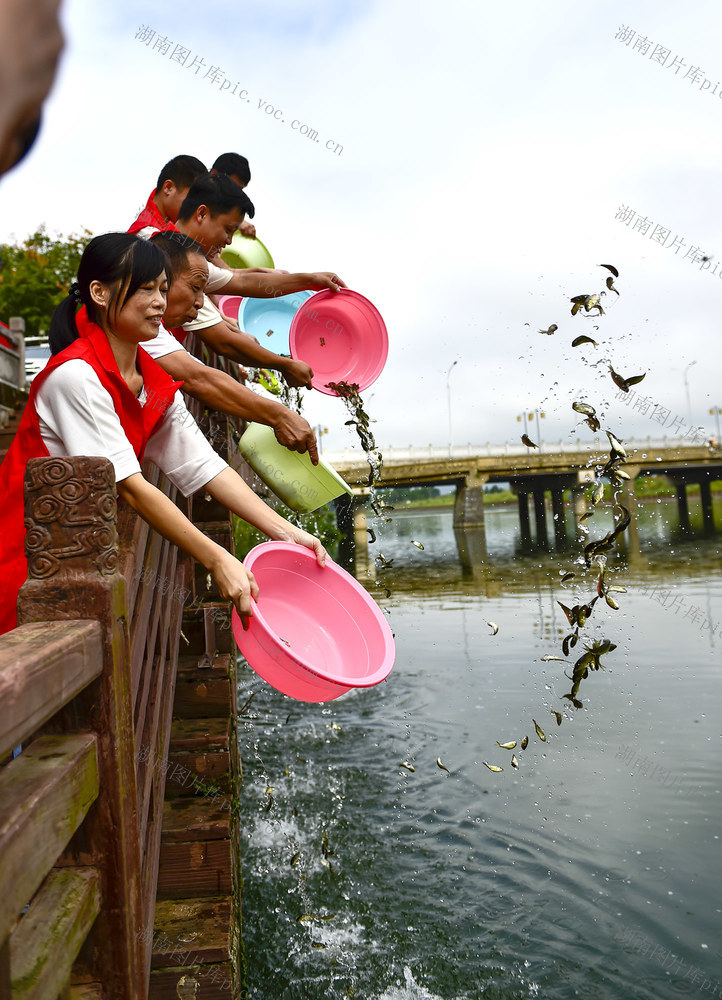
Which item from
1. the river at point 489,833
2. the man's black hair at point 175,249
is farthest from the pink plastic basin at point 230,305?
the river at point 489,833

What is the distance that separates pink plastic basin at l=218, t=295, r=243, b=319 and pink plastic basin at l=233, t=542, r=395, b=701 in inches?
87.5

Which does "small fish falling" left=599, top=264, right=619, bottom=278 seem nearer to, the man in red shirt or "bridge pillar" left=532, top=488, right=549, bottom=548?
the man in red shirt

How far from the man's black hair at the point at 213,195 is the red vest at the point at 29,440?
4.39 ft

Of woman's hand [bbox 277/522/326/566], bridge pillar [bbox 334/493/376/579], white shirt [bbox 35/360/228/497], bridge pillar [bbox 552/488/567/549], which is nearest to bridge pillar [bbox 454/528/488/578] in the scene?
bridge pillar [bbox 334/493/376/579]

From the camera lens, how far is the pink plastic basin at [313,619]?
2777mm

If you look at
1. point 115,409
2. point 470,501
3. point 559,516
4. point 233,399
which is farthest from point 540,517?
point 115,409

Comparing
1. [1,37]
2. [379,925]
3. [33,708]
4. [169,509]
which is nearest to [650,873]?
[379,925]

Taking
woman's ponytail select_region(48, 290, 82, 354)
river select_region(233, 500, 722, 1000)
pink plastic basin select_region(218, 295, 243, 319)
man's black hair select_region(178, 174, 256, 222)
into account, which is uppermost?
man's black hair select_region(178, 174, 256, 222)

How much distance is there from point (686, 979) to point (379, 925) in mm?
1682

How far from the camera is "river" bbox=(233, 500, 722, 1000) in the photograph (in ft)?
14.0

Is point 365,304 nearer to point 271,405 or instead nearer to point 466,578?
point 271,405

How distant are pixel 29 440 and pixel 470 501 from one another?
3700 cm

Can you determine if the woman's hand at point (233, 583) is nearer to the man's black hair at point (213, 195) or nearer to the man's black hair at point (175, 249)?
the man's black hair at point (175, 249)

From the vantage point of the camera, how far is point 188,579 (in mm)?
4301
